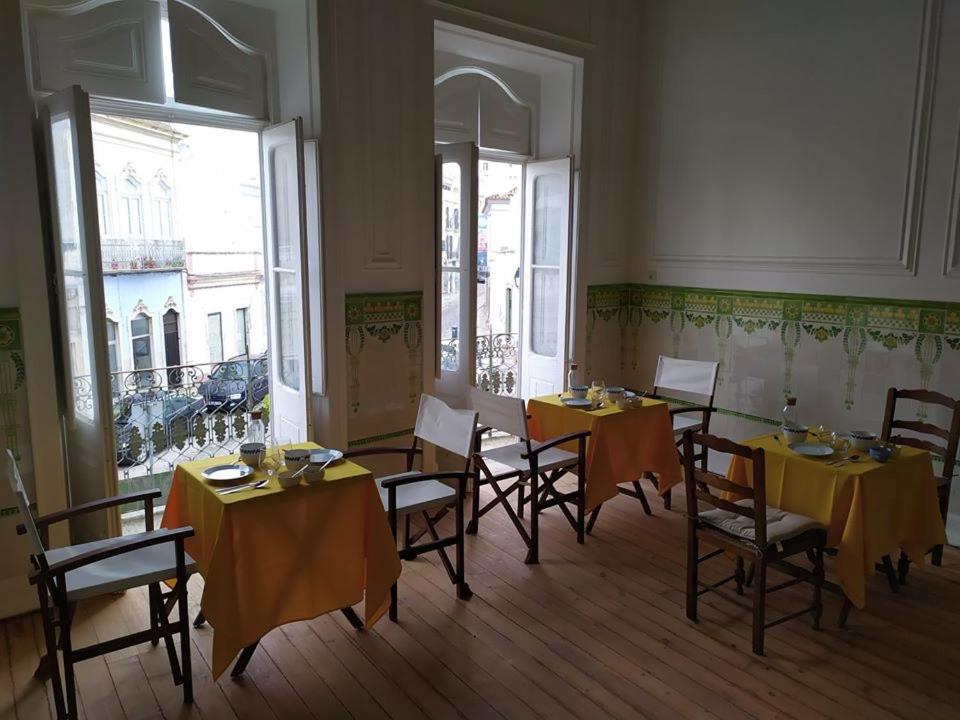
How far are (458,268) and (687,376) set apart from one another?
1812 mm

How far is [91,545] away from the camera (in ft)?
9.58

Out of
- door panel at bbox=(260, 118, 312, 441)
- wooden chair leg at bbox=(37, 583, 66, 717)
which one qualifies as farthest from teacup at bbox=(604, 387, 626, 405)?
wooden chair leg at bbox=(37, 583, 66, 717)

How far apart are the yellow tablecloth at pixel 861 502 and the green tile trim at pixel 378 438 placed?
221cm

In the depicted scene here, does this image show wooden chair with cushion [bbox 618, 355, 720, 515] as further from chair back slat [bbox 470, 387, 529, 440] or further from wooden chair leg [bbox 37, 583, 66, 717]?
wooden chair leg [bbox 37, 583, 66, 717]

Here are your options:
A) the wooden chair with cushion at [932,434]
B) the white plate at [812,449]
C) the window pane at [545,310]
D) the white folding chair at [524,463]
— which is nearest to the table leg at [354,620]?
the white folding chair at [524,463]

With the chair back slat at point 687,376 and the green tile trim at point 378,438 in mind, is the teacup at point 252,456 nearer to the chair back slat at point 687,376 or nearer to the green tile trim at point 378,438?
the green tile trim at point 378,438

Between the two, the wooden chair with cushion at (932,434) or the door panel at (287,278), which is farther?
the door panel at (287,278)

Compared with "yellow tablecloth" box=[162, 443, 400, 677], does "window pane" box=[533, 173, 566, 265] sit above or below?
above

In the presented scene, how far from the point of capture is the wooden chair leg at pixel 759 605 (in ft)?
9.96

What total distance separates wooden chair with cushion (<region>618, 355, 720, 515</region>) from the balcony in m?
3.28

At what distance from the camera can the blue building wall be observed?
14.3ft

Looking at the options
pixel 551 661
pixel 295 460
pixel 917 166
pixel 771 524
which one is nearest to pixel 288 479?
pixel 295 460

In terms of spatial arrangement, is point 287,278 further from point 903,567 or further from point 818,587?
point 903,567

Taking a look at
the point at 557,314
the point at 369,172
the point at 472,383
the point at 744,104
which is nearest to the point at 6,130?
the point at 369,172
